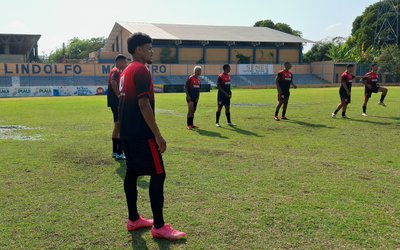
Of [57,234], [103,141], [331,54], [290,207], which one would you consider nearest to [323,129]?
[103,141]

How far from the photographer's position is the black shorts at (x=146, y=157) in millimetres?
3816

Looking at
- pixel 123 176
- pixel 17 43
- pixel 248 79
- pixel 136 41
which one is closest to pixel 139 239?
pixel 136 41

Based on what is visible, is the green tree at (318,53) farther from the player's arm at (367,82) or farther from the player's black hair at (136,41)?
the player's black hair at (136,41)

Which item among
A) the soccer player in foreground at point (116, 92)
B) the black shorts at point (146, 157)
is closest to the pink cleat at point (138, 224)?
the black shorts at point (146, 157)

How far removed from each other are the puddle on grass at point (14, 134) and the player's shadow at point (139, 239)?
268 inches

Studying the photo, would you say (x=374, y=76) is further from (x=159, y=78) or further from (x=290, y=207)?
(x=159, y=78)

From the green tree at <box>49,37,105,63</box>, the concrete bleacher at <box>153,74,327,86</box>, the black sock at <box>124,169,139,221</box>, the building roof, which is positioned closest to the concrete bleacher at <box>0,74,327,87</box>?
the concrete bleacher at <box>153,74,327,86</box>

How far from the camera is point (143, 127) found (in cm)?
381

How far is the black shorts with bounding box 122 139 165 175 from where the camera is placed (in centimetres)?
382

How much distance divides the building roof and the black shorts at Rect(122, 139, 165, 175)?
52.3 m

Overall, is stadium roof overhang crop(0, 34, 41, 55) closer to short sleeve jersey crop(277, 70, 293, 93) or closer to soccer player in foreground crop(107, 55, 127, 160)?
short sleeve jersey crop(277, 70, 293, 93)

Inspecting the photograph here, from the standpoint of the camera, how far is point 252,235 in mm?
3914

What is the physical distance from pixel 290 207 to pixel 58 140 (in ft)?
22.9

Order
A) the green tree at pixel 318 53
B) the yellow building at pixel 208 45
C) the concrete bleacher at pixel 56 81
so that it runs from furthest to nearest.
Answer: the green tree at pixel 318 53 < the yellow building at pixel 208 45 < the concrete bleacher at pixel 56 81
